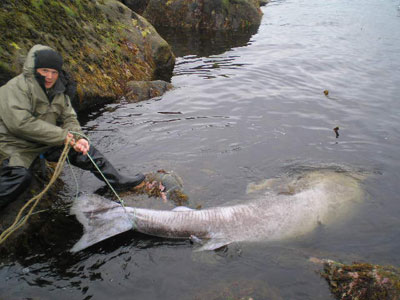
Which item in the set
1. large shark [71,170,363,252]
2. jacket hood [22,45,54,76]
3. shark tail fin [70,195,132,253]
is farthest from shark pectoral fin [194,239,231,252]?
jacket hood [22,45,54,76]

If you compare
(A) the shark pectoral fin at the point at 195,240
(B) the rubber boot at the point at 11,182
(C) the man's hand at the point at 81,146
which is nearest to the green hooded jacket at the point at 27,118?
(B) the rubber boot at the point at 11,182

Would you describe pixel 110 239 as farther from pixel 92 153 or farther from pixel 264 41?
pixel 264 41

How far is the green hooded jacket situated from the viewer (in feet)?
16.9

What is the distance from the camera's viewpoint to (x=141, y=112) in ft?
33.8

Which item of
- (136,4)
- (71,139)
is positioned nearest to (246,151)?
(71,139)

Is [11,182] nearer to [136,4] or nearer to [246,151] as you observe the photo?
[246,151]

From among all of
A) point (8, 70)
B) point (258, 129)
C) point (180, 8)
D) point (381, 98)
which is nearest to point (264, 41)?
point (180, 8)

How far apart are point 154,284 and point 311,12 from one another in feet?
84.1

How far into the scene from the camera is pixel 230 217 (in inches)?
239

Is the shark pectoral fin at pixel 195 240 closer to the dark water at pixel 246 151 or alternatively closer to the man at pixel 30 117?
the dark water at pixel 246 151

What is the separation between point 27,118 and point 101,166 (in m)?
1.60

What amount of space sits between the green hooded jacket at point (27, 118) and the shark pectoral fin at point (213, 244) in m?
2.93

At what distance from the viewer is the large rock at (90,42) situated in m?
8.24

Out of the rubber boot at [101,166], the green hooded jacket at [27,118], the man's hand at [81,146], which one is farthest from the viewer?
the rubber boot at [101,166]
